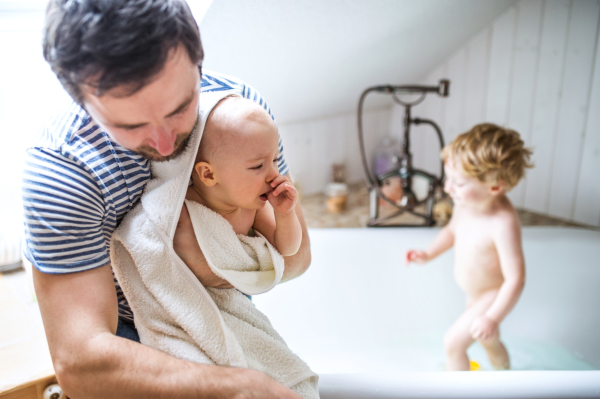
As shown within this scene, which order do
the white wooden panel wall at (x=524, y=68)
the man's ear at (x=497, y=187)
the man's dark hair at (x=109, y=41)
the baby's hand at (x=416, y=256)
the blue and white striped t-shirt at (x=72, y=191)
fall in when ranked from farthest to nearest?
the white wooden panel wall at (x=524, y=68)
the baby's hand at (x=416, y=256)
the man's ear at (x=497, y=187)
the blue and white striped t-shirt at (x=72, y=191)
the man's dark hair at (x=109, y=41)

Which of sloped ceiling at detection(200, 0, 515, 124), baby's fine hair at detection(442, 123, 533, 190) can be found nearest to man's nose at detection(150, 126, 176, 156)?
sloped ceiling at detection(200, 0, 515, 124)

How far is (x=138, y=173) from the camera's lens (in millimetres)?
660

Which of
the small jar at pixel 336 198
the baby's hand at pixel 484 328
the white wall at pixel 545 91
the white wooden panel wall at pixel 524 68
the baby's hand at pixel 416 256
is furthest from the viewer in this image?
the small jar at pixel 336 198

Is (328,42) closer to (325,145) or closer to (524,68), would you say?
(325,145)

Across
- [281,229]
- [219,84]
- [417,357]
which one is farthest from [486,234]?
[219,84]

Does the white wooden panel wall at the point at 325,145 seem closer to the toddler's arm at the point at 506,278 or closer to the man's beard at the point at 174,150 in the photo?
the toddler's arm at the point at 506,278

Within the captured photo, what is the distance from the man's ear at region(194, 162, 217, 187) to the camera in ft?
2.18

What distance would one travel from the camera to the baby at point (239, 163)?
648 mm

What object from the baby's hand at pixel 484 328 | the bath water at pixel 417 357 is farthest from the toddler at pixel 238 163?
the bath water at pixel 417 357

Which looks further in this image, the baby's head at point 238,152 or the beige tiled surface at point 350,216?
the beige tiled surface at point 350,216

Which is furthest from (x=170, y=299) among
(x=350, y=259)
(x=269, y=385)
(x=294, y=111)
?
(x=294, y=111)

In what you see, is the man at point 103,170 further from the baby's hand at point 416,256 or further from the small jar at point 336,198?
the small jar at point 336,198

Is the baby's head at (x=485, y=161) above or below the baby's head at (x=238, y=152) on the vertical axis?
below

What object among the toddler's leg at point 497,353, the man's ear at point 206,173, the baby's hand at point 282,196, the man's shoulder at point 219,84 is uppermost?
the man's shoulder at point 219,84
